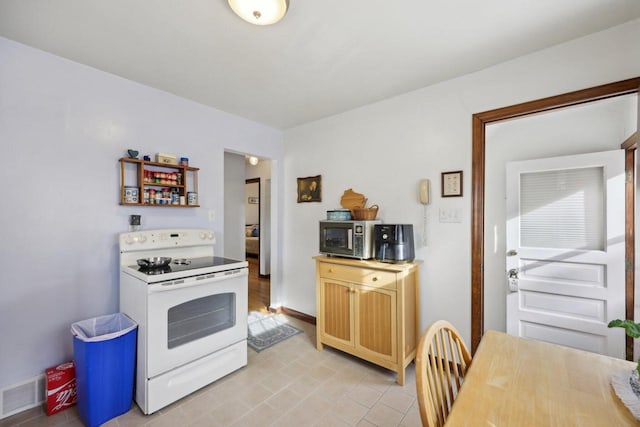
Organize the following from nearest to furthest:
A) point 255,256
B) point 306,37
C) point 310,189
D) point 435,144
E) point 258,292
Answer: point 306,37 → point 435,144 → point 310,189 → point 258,292 → point 255,256

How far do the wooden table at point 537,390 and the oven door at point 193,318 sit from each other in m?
1.70

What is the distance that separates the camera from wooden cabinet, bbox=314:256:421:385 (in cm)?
208

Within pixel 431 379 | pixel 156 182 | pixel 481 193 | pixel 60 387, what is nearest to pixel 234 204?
pixel 156 182

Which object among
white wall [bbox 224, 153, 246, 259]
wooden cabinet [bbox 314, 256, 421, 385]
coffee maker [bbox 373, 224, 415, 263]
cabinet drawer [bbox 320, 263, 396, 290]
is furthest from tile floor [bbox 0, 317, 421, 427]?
white wall [bbox 224, 153, 246, 259]

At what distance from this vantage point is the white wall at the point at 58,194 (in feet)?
5.81

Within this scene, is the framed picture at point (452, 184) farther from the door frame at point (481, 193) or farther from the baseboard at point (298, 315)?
the baseboard at point (298, 315)

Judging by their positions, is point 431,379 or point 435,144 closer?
point 431,379

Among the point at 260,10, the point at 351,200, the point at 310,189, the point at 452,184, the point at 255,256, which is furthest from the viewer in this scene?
the point at 255,256

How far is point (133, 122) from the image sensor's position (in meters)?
2.29

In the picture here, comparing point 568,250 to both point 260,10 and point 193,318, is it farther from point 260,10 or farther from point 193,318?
point 193,318

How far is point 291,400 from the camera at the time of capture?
6.20 feet

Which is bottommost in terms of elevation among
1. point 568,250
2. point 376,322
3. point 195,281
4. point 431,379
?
point 376,322

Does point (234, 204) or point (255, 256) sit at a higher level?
point (234, 204)

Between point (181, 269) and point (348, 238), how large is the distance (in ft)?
4.39
